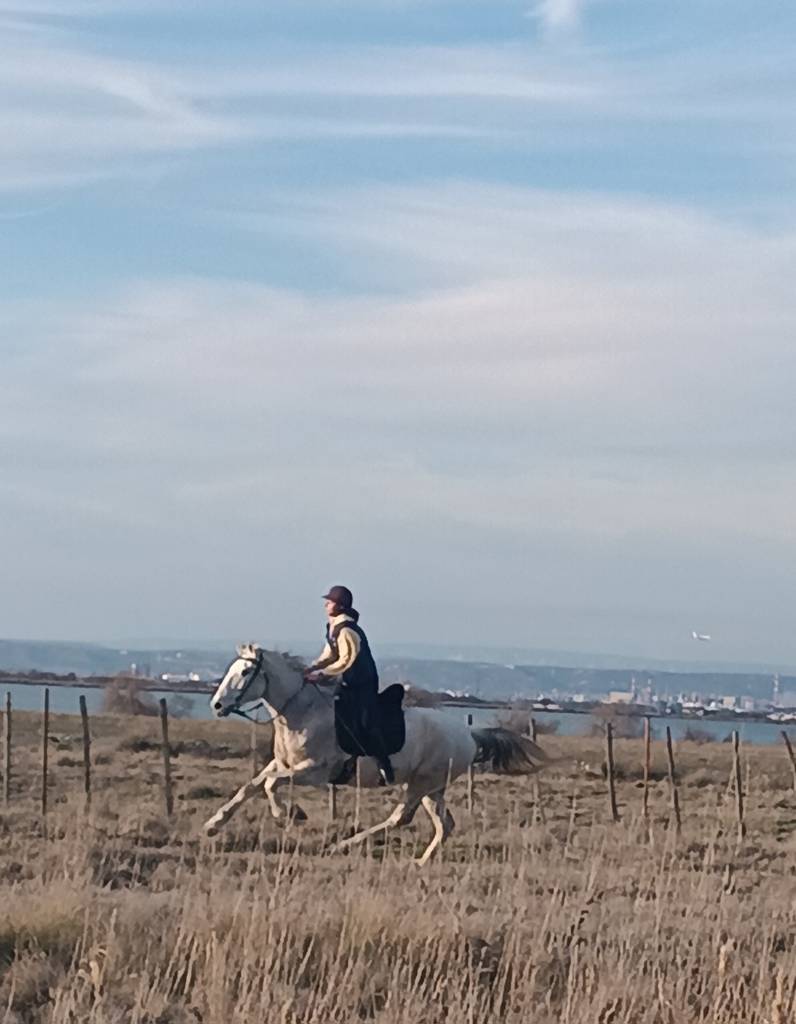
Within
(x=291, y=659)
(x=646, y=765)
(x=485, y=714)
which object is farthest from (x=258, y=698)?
(x=485, y=714)

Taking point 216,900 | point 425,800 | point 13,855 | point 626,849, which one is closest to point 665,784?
point 425,800

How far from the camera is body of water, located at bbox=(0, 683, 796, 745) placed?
62281mm

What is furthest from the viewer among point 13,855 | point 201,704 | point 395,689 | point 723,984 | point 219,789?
point 201,704

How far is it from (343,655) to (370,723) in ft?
2.17

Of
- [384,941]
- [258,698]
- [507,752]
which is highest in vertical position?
[258,698]

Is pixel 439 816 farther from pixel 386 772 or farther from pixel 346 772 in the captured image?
pixel 346 772

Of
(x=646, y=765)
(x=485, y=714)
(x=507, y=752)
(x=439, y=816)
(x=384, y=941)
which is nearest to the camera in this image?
(x=384, y=941)

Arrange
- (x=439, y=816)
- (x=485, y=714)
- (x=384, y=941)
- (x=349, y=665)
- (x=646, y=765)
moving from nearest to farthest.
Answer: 1. (x=384, y=941)
2. (x=349, y=665)
3. (x=439, y=816)
4. (x=646, y=765)
5. (x=485, y=714)

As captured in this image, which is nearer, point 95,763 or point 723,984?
point 723,984

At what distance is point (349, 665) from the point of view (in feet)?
49.8

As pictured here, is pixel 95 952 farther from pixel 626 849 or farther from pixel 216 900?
pixel 626 849

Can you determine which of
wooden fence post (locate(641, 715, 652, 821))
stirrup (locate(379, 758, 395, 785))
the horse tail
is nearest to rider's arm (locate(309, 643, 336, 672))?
stirrup (locate(379, 758, 395, 785))

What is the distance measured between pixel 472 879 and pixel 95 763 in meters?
20.6

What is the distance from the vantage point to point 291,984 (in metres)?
7.12
